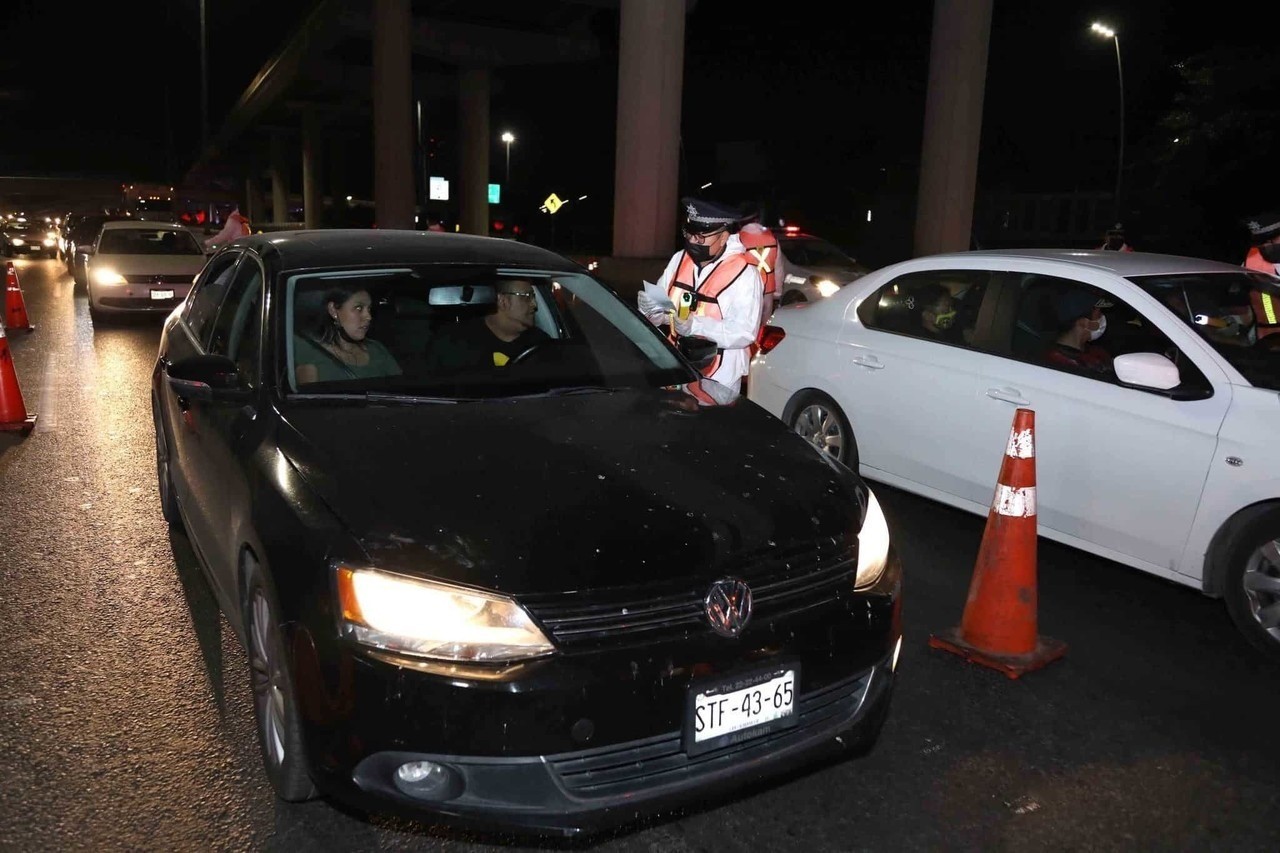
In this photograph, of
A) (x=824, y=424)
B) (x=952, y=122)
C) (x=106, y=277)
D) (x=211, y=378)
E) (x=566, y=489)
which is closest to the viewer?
(x=566, y=489)

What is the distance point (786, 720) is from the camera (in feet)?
10.6

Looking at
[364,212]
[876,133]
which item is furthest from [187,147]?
[876,133]

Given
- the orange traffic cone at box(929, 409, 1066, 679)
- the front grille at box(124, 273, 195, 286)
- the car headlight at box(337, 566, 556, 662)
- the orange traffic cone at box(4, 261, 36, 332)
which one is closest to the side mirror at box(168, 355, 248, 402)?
the car headlight at box(337, 566, 556, 662)

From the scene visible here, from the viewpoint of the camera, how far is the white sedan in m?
4.89

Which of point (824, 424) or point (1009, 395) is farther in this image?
point (824, 424)

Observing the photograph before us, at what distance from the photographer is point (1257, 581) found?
188 inches

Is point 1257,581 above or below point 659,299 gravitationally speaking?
below

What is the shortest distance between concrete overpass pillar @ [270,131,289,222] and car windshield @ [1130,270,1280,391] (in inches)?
2708

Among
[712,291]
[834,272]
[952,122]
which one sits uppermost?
[952,122]

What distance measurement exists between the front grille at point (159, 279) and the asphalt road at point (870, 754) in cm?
1068

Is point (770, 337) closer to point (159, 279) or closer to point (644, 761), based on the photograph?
point (644, 761)

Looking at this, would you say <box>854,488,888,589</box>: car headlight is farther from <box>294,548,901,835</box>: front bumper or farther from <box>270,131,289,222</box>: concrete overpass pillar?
<box>270,131,289,222</box>: concrete overpass pillar

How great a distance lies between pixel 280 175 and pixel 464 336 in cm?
7317

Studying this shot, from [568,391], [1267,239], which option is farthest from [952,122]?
[568,391]
